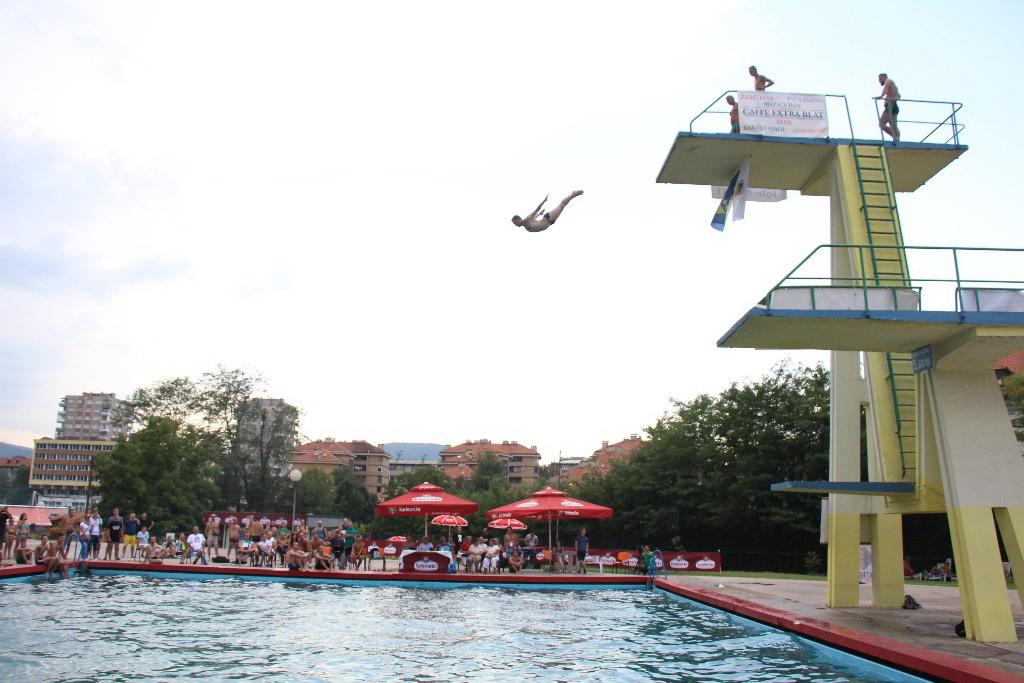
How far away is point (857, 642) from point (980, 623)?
155cm

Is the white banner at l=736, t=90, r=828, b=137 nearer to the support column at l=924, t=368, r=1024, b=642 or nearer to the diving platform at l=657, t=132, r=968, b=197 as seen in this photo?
the diving platform at l=657, t=132, r=968, b=197

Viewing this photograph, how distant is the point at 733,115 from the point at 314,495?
78205 millimetres

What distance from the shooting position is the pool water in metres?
8.99

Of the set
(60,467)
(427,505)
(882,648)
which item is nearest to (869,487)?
(882,648)

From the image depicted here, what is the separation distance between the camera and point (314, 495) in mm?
85625

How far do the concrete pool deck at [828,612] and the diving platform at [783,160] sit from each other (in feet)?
26.9

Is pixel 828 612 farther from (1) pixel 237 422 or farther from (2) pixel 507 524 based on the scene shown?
(1) pixel 237 422

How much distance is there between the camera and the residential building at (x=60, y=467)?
166500mm

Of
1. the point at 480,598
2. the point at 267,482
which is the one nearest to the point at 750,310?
the point at 480,598

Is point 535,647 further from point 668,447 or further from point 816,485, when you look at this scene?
point 668,447

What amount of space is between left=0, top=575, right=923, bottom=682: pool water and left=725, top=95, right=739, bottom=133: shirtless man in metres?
9.07

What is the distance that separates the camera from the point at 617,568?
2578 centimetres

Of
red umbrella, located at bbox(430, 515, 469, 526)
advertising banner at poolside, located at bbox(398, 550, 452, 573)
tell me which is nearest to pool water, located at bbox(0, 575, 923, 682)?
advertising banner at poolside, located at bbox(398, 550, 452, 573)

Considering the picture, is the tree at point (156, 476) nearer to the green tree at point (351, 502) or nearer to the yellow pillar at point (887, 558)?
the green tree at point (351, 502)
